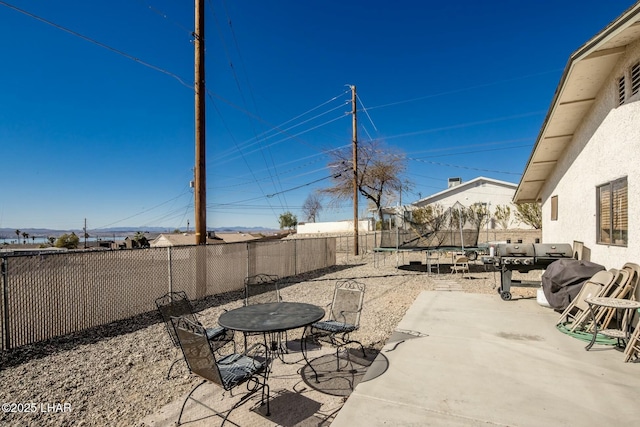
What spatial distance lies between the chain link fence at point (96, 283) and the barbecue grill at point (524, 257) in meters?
6.79

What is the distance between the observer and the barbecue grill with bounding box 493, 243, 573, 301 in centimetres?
746

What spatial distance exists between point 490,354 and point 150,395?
4060mm

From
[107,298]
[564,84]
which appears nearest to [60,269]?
[107,298]

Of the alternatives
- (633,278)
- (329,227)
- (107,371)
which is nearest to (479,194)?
(329,227)

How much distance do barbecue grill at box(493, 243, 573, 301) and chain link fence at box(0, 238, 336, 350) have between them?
6.79 metres

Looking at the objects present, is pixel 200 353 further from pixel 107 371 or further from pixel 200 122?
pixel 200 122

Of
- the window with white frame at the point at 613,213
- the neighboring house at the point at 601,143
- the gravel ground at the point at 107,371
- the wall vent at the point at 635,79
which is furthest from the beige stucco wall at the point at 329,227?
the wall vent at the point at 635,79

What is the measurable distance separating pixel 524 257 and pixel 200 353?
725 cm

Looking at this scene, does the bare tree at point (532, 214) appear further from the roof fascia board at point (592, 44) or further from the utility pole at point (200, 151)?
the utility pole at point (200, 151)

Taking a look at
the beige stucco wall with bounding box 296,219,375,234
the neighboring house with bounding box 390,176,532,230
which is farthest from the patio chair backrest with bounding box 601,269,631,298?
the beige stucco wall with bounding box 296,219,375,234

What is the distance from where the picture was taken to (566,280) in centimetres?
593

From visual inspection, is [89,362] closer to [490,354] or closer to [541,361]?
[490,354]

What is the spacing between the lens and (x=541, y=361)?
406 cm

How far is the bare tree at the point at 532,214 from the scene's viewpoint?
22.7 meters
